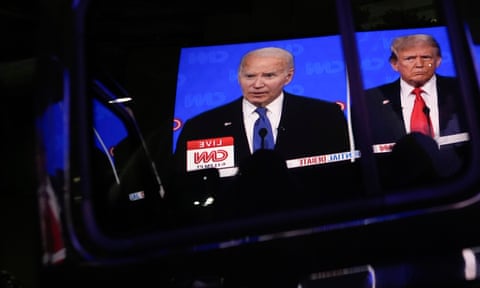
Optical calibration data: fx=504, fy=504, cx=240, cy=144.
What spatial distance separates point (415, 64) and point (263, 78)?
2.88 feet

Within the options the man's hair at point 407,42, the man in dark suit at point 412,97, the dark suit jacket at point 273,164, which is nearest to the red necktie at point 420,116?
the man in dark suit at point 412,97

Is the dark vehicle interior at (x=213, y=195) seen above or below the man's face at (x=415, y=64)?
below

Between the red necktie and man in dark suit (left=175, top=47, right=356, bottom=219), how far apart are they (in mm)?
384

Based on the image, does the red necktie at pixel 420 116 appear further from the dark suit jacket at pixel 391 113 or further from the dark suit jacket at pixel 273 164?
the dark suit jacket at pixel 273 164

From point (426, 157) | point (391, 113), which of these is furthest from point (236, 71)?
point (426, 157)

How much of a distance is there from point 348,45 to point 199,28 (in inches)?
29.9

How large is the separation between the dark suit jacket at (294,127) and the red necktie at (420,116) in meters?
0.38

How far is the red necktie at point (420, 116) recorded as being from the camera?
2.69m

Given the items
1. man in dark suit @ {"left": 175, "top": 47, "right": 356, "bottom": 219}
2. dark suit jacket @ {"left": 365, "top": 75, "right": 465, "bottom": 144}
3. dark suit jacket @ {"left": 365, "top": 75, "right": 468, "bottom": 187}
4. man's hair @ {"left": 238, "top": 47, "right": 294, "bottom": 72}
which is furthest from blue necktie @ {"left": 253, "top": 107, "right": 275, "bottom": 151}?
dark suit jacket @ {"left": 365, "top": 75, "right": 468, "bottom": 187}

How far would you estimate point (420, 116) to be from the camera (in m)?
2.79

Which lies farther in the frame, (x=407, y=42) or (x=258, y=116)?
(x=258, y=116)

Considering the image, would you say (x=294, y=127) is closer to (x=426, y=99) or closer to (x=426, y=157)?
(x=426, y=99)

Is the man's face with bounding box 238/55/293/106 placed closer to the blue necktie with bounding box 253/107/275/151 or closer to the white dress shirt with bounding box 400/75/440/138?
the blue necktie with bounding box 253/107/275/151

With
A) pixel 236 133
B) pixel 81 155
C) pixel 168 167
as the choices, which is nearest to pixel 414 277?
pixel 81 155
